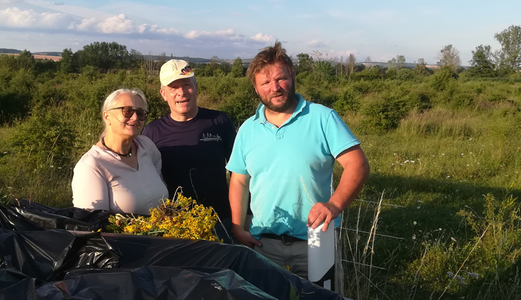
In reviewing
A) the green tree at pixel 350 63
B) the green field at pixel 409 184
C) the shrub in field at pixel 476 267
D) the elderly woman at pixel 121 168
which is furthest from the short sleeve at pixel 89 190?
the green tree at pixel 350 63

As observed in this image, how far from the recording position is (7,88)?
63.3 feet

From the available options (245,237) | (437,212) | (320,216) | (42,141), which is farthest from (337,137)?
(42,141)

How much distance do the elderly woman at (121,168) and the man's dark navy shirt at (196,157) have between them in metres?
0.25

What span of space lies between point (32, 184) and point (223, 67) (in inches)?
1455

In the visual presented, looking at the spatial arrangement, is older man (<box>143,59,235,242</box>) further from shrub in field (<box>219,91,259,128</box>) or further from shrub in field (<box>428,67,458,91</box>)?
shrub in field (<box>428,67,458,91</box>)

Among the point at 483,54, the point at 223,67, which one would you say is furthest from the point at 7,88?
the point at 483,54

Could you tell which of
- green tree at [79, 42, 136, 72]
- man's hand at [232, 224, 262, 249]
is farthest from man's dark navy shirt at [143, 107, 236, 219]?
→ green tree at [79, 42, 136, 72]

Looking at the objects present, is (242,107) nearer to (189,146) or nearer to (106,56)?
(189,146)

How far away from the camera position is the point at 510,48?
213 ft

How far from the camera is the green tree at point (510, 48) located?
6247cm

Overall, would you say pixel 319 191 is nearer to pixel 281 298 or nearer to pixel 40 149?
pixel 281 298

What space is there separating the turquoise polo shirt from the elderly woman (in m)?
0.70

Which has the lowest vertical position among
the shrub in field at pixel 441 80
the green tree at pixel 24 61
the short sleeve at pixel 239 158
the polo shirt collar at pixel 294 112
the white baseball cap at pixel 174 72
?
the short sleeve at pixel 239 158

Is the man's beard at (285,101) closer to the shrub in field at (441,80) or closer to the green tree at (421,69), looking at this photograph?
the shrub in field at (441,80)
